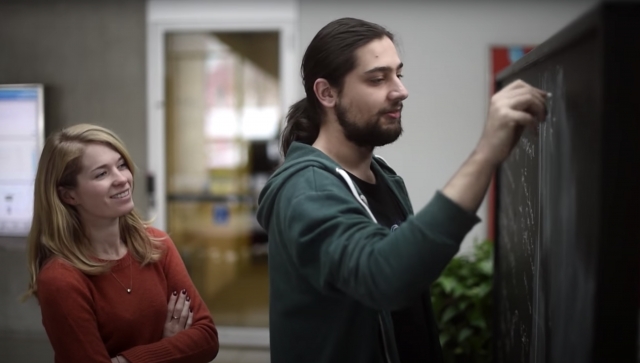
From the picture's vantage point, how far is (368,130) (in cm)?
121

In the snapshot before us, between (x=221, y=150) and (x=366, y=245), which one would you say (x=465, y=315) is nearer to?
(x=366, y=245)

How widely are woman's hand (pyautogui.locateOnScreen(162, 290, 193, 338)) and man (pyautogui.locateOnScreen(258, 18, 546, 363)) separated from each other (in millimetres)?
509

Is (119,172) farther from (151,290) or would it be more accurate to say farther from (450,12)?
(450,12)

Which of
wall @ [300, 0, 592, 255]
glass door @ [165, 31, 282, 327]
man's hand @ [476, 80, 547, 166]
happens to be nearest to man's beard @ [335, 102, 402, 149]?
man's hand @ [476, 80, 547, 166]

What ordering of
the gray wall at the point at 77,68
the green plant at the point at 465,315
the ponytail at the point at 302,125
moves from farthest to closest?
the gray wall at the point at 77,68, the green plant at the point at 465,315, the ponytail at the point at 302,125

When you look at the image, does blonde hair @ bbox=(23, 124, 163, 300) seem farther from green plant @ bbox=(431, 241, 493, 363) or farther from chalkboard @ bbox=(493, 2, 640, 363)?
green plant @ bbox=(431, 241, 493, 363)

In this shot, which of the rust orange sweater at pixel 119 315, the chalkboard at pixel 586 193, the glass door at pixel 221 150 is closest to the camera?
the chalkboard at pixel 586 193

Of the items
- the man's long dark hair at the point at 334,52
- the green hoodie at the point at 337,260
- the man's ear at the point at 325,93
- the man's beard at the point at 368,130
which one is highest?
the man's long dark hair at the point at 334,52

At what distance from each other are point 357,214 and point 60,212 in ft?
2.90

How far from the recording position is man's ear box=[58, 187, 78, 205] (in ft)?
5.35

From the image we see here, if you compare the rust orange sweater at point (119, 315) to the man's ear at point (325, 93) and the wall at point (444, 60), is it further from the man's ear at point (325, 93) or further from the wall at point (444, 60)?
the wall at point (444, 60)

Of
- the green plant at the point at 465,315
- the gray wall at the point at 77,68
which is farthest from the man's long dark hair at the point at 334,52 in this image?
the gray wall at the point at 77,68

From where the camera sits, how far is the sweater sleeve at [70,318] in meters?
1.50

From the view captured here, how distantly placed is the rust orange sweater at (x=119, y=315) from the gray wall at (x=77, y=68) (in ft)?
9.11
